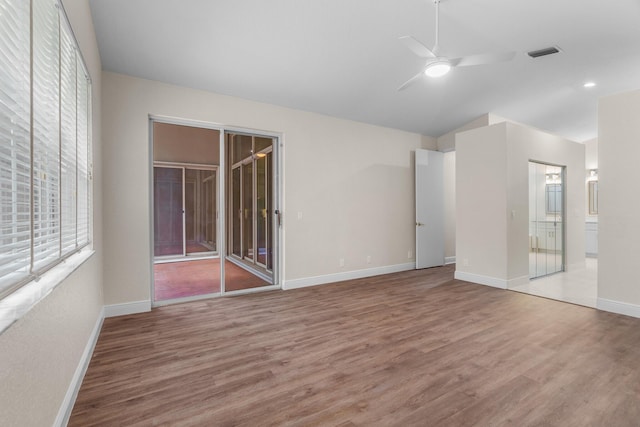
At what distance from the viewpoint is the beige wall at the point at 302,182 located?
3.61m

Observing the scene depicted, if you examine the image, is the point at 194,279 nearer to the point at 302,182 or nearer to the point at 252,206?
the point at 252,206

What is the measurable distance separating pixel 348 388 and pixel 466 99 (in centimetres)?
508

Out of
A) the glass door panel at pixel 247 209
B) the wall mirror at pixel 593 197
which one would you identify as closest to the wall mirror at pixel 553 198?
the wall mirror at pixel 593 197

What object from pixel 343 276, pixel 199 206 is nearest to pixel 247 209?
pixel 199 206

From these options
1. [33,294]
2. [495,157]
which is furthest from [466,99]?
[33,294]

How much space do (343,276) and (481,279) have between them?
230 cm

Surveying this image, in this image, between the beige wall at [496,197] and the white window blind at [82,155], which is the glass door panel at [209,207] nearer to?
the white window blind at [82,155]

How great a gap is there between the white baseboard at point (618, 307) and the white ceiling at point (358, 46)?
3.31m

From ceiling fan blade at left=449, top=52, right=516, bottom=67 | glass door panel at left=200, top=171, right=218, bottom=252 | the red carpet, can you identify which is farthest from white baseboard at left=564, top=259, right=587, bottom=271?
glass door panel at left=200, top=171, right=218, bottom=252

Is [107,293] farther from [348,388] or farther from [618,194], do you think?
[618,194]

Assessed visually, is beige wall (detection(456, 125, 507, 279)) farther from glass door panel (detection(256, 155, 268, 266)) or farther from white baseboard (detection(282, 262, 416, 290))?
glass door panel (detection(256, 155, 268, 266))

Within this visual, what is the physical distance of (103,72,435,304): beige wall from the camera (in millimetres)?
3611

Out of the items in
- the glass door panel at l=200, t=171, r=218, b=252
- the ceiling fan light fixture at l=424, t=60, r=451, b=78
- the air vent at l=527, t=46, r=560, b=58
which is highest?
the air vent at l=527, t=46, r=560, b=58

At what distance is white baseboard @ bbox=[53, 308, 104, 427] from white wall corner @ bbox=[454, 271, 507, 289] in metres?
5.24
